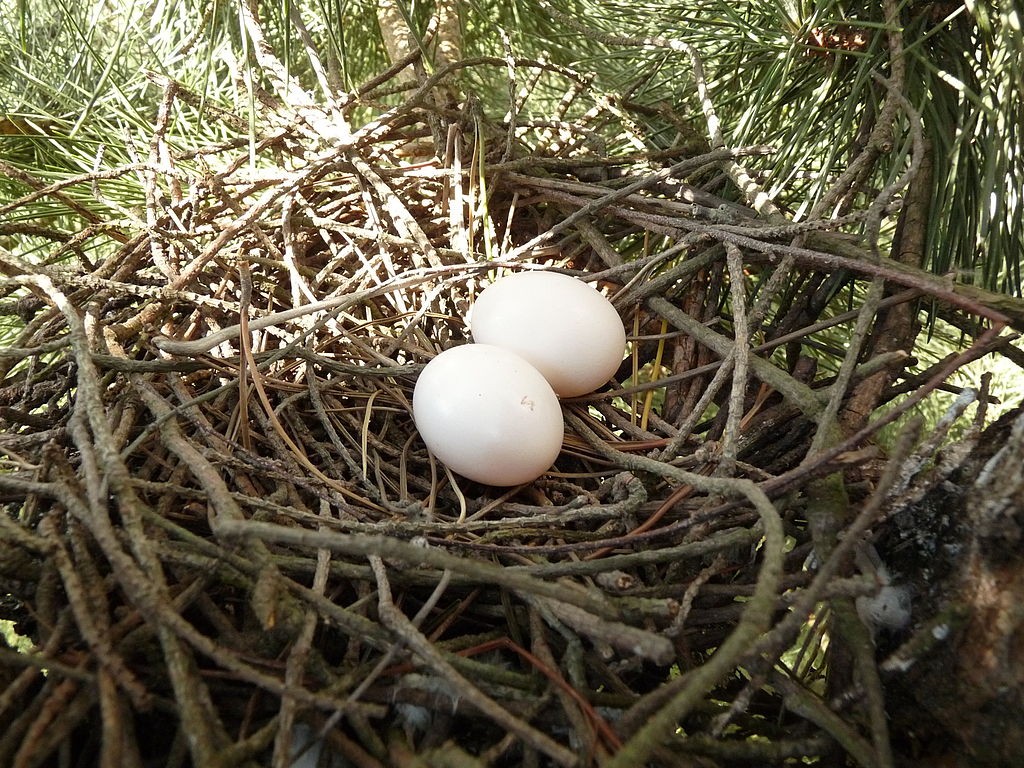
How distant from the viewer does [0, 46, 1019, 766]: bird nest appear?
0.42 meters

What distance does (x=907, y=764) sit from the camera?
1.43 ft

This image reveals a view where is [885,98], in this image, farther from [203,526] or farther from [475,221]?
[203,526]

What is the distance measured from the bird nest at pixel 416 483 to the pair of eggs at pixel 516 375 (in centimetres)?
4

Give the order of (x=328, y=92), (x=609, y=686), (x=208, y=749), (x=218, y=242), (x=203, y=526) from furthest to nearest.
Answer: (x=328, y=92), (x=218, y=242), (x=203, y=526), (x=609, y=686), (x=208, y=749)

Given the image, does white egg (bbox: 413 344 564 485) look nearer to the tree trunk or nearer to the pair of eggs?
the pair of eggs

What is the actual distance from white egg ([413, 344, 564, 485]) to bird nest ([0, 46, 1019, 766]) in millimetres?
37

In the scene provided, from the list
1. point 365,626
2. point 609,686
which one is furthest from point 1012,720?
point 365,626

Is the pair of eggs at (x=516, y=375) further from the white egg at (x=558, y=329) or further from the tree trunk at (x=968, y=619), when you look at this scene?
the tree trunk at (x=968, y=619)

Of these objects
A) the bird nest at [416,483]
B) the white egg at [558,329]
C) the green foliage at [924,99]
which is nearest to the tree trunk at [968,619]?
the bird nest at [416,483]

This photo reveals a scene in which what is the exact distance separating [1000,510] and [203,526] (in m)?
0.57

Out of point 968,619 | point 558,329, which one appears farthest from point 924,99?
Answer: point 968,619

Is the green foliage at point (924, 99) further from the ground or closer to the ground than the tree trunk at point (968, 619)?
further from the ground

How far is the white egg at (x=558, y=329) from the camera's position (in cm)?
76

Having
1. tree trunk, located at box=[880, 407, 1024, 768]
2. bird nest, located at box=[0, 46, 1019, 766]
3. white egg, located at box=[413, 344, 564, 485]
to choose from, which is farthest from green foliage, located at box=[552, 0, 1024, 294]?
white egg, located at box=[413, 344, 564, 485]
